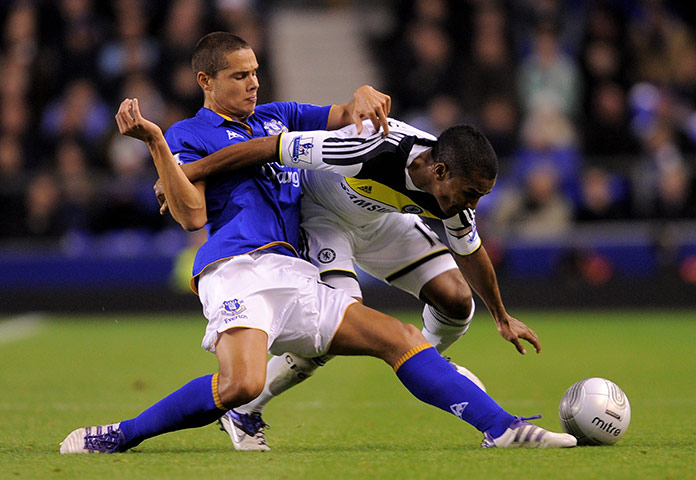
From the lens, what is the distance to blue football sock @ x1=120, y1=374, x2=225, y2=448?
→ 4.58 m

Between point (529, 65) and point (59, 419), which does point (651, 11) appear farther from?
point (59, 419)

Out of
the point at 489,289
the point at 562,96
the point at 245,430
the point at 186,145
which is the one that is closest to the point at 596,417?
the point at 489,289

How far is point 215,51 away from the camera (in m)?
5.26

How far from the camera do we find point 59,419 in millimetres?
6105

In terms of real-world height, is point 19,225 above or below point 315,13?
below

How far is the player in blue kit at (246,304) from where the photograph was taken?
4590 mm

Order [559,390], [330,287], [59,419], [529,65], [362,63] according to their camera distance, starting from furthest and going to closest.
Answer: [362,63], [529,65], [559,390], [59,419], [330,287]

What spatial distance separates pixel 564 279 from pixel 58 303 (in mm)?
6196

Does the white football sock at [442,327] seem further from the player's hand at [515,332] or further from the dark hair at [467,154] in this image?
the dark hair at [467,154]

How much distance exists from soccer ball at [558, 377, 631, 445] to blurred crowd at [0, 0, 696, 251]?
7517mm

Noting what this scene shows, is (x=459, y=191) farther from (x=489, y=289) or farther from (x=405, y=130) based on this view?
(x=489, y=289)

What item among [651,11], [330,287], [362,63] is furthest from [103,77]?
[330,287]

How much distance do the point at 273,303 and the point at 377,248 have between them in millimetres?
1046

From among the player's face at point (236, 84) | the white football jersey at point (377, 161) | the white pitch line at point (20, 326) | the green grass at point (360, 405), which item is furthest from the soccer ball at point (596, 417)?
the white pitch line at point (20, 326)
